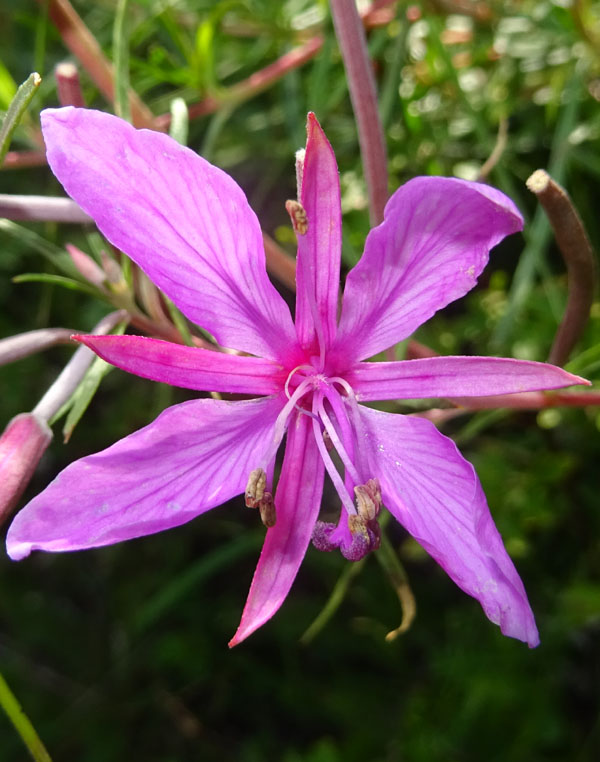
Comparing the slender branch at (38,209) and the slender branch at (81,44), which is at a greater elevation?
the slender branch at (81,44)

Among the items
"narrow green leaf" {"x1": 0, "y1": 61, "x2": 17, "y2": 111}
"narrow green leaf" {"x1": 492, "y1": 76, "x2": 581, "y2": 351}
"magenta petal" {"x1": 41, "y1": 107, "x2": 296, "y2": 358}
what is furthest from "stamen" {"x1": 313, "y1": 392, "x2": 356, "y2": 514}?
"narrow green leaf" {"x1": 0, "y1": 61, "x2": 17, "y2": 111}

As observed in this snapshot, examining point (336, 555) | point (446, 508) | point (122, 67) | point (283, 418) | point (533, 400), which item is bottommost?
point (336, 555)

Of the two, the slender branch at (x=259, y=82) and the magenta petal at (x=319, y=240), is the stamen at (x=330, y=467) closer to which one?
the magenta petal at (x=319, y=240)

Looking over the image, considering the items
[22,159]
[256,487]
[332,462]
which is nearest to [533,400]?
[332,462]

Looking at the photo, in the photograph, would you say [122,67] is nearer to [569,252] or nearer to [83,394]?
[83,394]

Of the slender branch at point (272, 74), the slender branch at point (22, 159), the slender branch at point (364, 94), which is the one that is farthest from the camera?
the slender branch at point (272, 74)

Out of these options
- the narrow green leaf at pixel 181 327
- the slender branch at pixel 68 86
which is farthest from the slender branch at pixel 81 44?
the narrow green leaf at pixel 181 327
